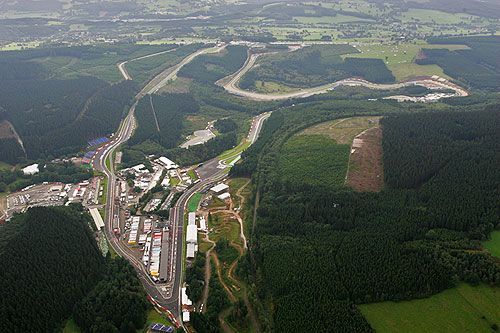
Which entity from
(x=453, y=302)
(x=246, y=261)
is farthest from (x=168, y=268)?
(x=453, y=302)

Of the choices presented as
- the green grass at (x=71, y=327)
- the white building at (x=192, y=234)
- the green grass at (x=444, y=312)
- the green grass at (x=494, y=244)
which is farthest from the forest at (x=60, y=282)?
the green grass at (x=494, y=244)

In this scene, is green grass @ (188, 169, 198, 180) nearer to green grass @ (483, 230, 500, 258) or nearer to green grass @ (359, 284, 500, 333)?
green grass @ (359, 284, 500, 333)

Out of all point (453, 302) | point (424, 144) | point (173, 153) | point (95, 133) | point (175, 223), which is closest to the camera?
point (453, 302)

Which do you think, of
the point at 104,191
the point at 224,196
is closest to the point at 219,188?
the point at 224,196

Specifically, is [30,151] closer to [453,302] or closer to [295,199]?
[295,199]

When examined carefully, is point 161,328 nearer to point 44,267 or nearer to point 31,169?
point 44,267

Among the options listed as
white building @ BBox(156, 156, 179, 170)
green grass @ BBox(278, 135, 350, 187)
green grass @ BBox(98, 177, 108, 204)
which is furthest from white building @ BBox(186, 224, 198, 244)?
white building @ BBox(156, 156, 179, 170)

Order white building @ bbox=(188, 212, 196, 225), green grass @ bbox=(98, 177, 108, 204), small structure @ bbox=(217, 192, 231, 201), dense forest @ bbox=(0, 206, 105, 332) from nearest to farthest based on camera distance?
dense forest @ bbox=(0, 206, 105, 332) → white building @ bbox=(188, 212, 196, 225) → small structure @ bbox=(217, 192, 231, 201) → green grass @ bbox=(98, 177, 108, 204)
